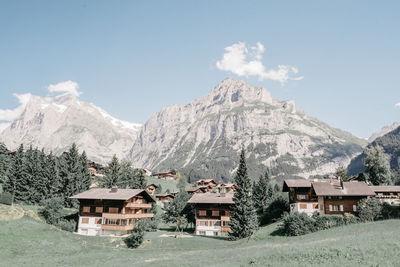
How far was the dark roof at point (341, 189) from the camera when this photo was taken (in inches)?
2342

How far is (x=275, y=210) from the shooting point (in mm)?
76812

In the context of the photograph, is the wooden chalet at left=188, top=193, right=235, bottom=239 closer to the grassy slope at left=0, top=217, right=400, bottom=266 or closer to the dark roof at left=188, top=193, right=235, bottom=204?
the dark roof at left=188, top=193, right=235, bottom=204

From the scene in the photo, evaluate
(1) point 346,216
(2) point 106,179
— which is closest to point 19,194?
(2) point 106,179

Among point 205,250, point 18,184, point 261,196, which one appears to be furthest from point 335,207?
point 18,184

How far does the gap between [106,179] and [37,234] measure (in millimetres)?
47811

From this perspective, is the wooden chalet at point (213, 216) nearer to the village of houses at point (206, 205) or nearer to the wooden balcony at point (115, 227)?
the village of houses at point (206, 205)

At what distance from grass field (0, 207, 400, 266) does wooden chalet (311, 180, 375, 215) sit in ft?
46.4

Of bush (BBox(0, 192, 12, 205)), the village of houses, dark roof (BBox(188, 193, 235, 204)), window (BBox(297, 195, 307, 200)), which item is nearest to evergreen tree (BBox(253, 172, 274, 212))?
the village of houses

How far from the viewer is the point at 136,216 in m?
62.8

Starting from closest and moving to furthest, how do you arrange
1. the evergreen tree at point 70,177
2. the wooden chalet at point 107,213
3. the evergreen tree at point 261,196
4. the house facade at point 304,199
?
the wooden chalet at point 107,213 → the house facade at point 304,199 → the evergreen tree at point 70,177 → the evergreen tree at point 261,196

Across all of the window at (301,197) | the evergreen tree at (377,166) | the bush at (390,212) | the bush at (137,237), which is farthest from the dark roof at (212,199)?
the evergreen tree at (377,166)

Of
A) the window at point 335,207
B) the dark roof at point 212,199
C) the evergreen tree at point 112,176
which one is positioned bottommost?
the window at point 335,207

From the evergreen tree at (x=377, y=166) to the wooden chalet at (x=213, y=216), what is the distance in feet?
221

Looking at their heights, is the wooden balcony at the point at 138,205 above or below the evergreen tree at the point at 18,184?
below
